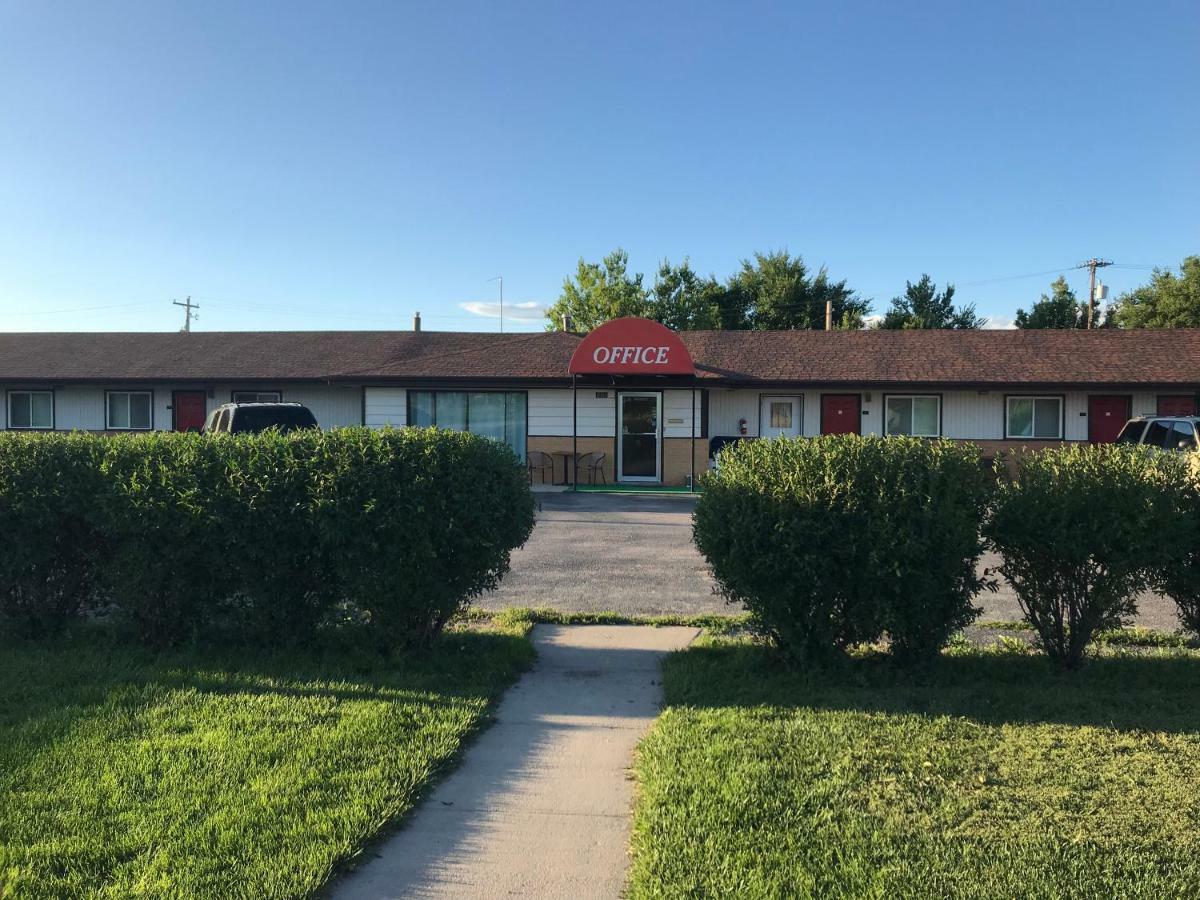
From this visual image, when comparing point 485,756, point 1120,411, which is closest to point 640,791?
point 485,756

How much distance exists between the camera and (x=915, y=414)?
2209cm

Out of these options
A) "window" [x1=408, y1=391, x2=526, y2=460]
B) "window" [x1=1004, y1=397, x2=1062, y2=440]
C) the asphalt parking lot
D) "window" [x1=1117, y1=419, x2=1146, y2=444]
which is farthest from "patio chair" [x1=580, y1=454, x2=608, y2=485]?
"window" [x1=1117, y1=419, x2=1146, y2=444]

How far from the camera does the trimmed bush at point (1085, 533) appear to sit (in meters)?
5.46

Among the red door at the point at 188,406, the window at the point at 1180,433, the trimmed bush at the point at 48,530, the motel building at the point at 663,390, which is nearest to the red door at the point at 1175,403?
the motel building at the point at 663,390

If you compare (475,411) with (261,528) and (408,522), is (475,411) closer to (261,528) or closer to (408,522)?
(261,528)

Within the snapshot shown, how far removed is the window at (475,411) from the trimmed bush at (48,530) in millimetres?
15304

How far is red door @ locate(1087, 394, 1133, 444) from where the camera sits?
70.5 feet

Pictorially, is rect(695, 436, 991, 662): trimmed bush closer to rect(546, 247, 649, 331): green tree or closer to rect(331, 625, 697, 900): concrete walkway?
rect(331, 625, 697, 900): concrete walkway

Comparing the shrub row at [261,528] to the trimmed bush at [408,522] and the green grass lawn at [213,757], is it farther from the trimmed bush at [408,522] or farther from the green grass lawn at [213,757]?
the green grass lawn at [213,757]

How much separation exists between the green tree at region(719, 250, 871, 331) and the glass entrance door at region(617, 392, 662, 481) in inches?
1051

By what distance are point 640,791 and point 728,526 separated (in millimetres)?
2081

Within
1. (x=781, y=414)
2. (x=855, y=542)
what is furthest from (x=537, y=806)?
(x=781, y=414)

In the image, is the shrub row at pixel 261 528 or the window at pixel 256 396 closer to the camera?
the shrub row at pixel 261 528

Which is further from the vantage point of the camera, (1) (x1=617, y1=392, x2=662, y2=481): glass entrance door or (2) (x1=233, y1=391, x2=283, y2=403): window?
(2) (x1=233, y1=391, x2=283, y2=403): window
